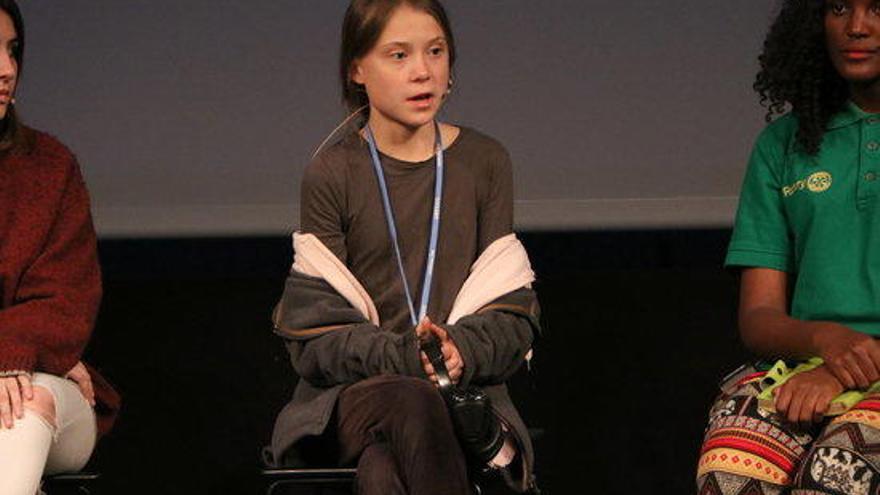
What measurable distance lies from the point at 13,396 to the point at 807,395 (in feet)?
4.63

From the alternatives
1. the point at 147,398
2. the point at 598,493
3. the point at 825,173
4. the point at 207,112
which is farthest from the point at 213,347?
the point at 825,173

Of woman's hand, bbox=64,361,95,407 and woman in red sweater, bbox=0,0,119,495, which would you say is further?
woman's hand, bbox=64,361,95,407

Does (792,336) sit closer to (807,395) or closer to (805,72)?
(807,395)

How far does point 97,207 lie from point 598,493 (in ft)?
4.79

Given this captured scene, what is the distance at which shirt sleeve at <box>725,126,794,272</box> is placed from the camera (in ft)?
11.0

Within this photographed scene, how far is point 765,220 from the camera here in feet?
11.0

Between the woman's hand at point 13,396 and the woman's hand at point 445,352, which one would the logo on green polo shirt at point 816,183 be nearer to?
the woman's hand at point 445,352

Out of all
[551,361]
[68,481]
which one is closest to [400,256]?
[68,481]

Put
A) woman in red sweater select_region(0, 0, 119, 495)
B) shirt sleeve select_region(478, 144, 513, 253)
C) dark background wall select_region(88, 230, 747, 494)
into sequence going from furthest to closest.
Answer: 1. dark background wall select_region(88, 230, 747, 494)
2. shirt sleeve select_region(478, 144, 513, 253)
3. woman in red sweater select_region(0, 0, 119, 495)

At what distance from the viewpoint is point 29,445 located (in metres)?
3.14

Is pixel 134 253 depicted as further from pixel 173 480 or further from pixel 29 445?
pixel 29 445

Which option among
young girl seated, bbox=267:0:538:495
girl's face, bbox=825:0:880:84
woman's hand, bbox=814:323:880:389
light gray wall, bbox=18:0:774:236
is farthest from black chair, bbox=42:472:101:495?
girl's face, bbox=825:0:880:84

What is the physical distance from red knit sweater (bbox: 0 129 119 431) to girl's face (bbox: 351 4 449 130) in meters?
0.65

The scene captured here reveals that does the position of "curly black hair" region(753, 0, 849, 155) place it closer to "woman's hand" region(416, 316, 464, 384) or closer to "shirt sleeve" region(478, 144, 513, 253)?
"shirt sleeve" region(478, 144, 513, 253)
